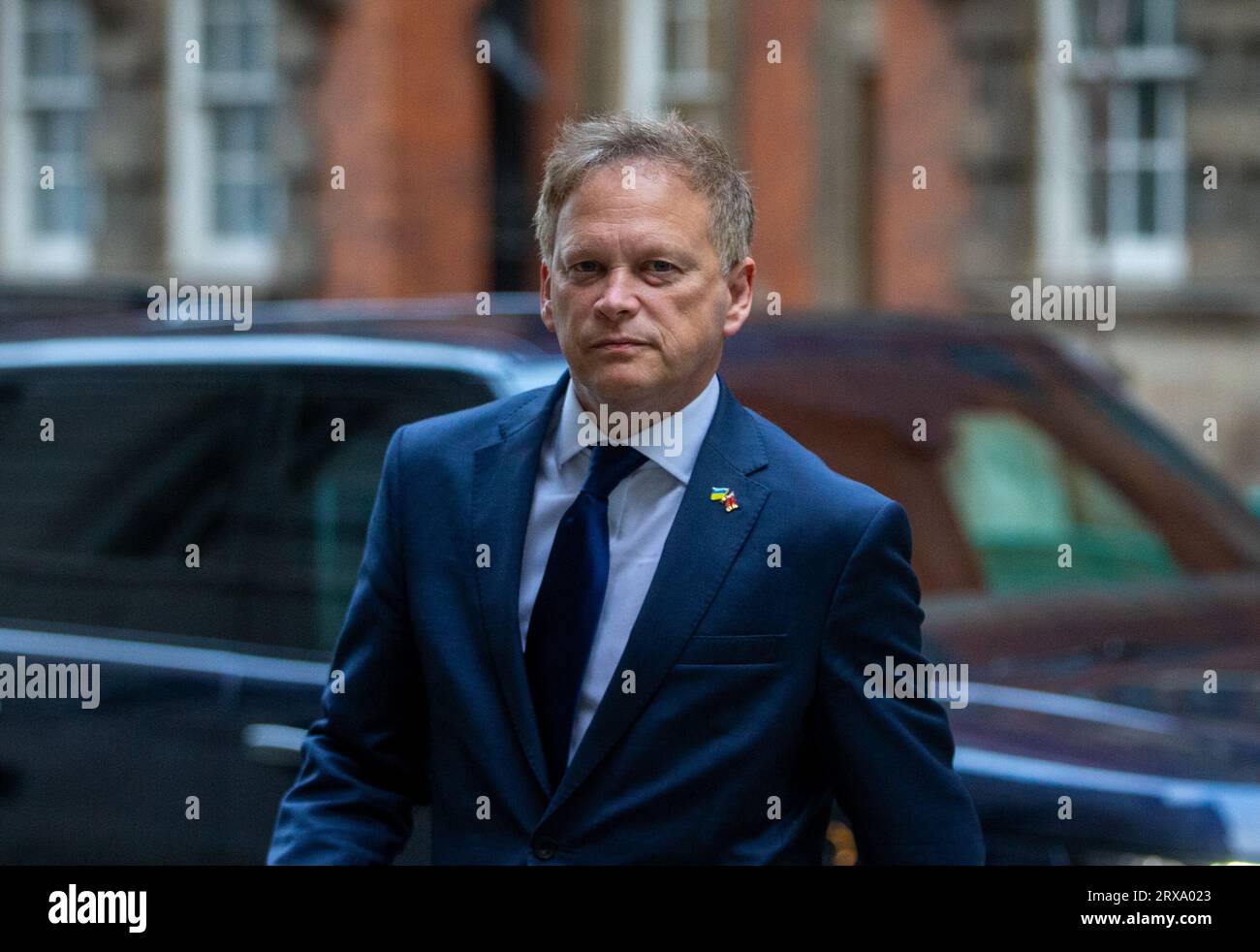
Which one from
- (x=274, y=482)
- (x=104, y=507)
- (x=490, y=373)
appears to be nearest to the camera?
(x=490, y=373)

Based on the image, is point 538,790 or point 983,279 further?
point 983,279

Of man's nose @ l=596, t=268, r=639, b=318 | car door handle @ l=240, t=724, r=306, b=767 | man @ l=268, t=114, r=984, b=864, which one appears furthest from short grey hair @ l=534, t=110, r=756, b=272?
car door handle @ l=240, t=724, r=306, b=767

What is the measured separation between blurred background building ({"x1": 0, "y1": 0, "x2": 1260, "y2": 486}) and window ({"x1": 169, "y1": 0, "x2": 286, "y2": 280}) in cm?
2

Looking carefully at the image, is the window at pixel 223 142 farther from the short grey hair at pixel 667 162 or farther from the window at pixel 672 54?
the short grey hair at pixel 667 162

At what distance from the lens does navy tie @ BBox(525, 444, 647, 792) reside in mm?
2383

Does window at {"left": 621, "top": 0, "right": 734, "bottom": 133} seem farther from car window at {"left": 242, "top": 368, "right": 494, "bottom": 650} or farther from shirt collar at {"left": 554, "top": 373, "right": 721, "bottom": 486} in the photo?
shirt collar at {"left": 554, "top": 373, "right": 721, "bottom": 486}

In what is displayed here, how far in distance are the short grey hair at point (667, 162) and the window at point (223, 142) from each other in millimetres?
14818

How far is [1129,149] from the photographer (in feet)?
46.7

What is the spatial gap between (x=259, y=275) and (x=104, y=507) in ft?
41.1

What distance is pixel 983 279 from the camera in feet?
47.6

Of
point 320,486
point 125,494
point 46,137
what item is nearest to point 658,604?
point 320,486
